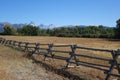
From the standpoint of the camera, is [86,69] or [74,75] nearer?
[74,75]

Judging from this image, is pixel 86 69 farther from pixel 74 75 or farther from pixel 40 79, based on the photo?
pixel 40 79

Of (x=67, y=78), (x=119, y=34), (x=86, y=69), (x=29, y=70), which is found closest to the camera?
(x=67, y=78)

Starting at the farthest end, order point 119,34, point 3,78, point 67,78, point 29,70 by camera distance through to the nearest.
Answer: point 119,34
point 29,70
point 67,78
point 3,78

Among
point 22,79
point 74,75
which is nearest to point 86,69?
point 74,75

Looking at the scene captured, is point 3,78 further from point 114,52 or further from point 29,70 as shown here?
point 114,52

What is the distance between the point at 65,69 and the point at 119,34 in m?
88.1

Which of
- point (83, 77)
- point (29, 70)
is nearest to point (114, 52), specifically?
point (83, 77)

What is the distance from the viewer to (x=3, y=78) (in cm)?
1095

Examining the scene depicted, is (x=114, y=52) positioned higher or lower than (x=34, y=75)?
higher

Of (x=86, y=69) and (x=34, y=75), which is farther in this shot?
(x=86, y=69)

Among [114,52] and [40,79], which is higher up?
[114,52]

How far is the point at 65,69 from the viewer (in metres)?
14.3

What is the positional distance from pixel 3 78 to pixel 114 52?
15.4 ft

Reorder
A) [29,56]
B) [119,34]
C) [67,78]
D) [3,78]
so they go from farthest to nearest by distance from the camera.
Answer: [119,34] < [29,56] < [67,78] < [3,78]
